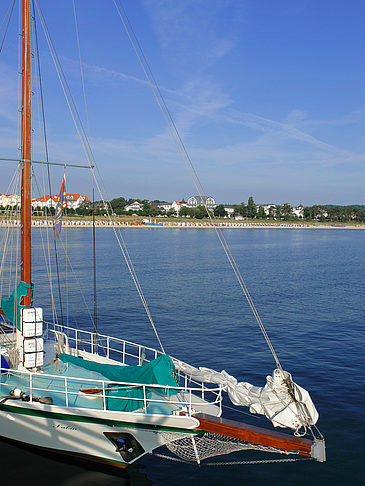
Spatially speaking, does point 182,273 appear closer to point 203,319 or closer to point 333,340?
point 203,319

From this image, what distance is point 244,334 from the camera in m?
29.4

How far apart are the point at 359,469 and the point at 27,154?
50.3 ft

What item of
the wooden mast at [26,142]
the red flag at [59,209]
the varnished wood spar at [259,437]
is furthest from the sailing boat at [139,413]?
the red flag at [59,209]

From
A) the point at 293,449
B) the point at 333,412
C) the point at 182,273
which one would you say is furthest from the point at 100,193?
the point at 182,273

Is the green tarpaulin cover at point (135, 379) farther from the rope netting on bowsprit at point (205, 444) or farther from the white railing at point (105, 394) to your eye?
the rope netting on bowsprit at point (205, 444)

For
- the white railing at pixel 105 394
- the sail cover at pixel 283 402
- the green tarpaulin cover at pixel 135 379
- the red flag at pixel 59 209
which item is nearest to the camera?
the sail cover at pixel 283 402

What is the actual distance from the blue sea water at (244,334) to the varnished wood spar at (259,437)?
128 inches

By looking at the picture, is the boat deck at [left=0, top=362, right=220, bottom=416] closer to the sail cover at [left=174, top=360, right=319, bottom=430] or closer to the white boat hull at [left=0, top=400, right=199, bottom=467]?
the white boat hull at [left=0, top=400, right=199, bottom=467]

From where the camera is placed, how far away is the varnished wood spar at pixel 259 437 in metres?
10.6

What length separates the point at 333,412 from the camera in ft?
57.8

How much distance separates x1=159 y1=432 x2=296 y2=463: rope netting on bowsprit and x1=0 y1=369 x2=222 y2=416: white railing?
2.35 ft

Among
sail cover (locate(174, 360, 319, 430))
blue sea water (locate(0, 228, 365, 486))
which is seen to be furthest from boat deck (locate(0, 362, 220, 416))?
blue sea water (locate(0, 228, 365, 486))

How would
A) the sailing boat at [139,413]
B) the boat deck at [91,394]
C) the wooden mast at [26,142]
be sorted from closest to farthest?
the sailing boat at [139,413] < the boat deck at [91,394] < the wooden mast at [26,142]

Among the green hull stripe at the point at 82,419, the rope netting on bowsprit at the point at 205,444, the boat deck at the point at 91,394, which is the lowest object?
the rope netting on bowsprit at the point at 205,444
